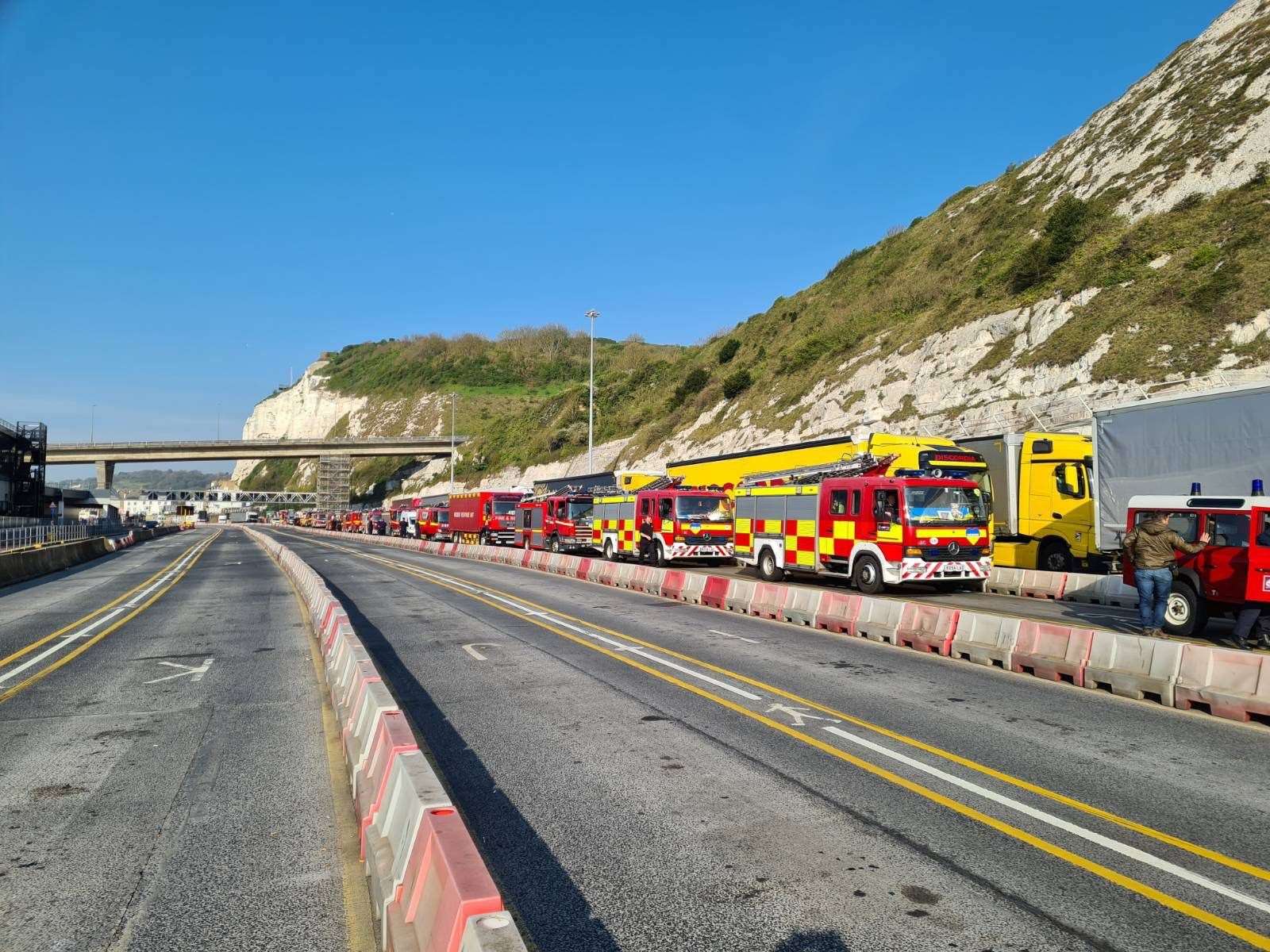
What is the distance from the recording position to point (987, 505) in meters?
19.9

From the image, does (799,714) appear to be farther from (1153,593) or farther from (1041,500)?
(1041,500)

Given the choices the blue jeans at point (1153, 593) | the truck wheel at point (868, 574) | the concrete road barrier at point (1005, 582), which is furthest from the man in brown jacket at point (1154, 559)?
the concrete road barrier at point (1005, 582)

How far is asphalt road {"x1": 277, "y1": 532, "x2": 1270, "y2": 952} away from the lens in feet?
14.5

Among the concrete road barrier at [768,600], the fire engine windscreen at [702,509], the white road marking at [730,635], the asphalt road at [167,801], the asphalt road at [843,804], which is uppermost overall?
the fire engine windscreen at [702,509]

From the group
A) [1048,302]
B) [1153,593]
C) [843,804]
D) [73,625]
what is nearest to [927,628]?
[1153,593]

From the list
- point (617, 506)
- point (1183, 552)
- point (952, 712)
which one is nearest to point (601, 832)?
point (952, 712)

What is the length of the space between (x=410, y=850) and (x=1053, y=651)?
899 cm

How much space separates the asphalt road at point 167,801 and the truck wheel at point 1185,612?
39.7 ft

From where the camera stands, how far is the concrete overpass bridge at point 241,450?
10731 cm

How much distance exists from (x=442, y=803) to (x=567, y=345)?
161m

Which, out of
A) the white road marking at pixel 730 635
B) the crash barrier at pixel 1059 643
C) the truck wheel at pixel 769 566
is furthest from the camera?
the truck wheel at pixel 769 566

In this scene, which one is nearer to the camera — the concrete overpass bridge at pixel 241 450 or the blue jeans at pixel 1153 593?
the blue jeans at pixel 1153 593

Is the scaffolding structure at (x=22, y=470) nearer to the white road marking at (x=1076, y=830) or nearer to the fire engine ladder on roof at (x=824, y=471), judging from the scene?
the fire engine ladder on roof at (x=824, y=471)

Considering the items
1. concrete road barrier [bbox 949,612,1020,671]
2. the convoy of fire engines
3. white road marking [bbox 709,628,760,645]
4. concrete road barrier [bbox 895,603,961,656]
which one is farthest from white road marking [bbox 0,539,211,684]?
the convoy of fire engines
